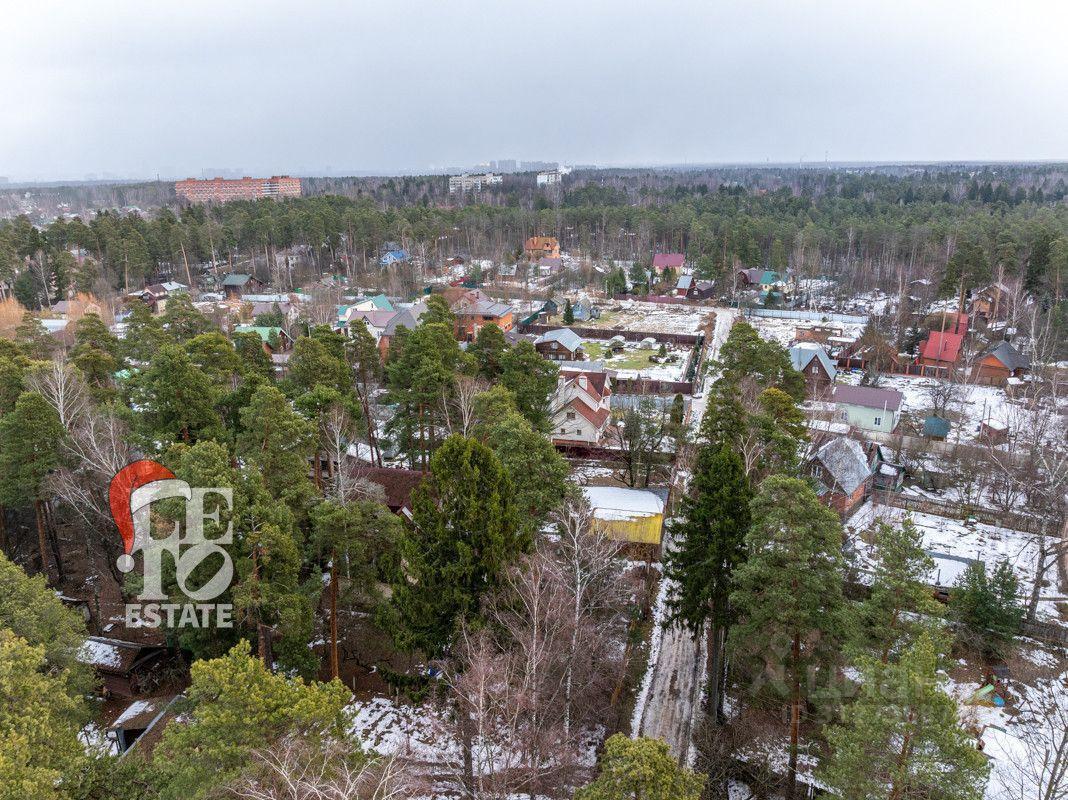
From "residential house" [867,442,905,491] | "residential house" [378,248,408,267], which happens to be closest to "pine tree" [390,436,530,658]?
"residential house" [867,442,905,491]

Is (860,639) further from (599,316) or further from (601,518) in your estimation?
(599,316)

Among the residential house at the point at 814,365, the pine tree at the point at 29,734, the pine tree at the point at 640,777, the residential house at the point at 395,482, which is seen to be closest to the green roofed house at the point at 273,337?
the residential house at the point at 395,482

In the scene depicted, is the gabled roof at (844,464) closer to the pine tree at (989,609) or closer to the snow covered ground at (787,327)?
the pine tree at (989,609)

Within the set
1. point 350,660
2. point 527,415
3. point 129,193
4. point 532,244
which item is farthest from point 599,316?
point 129,193

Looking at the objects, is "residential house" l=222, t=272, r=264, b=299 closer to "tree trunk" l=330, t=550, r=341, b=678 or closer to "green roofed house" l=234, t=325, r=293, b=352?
"green roofed house" l=234, t=325, r=293, b=352

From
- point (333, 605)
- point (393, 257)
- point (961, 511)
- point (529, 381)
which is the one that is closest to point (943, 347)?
point (961, 511)

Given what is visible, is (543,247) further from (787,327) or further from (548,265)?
(787,327)
